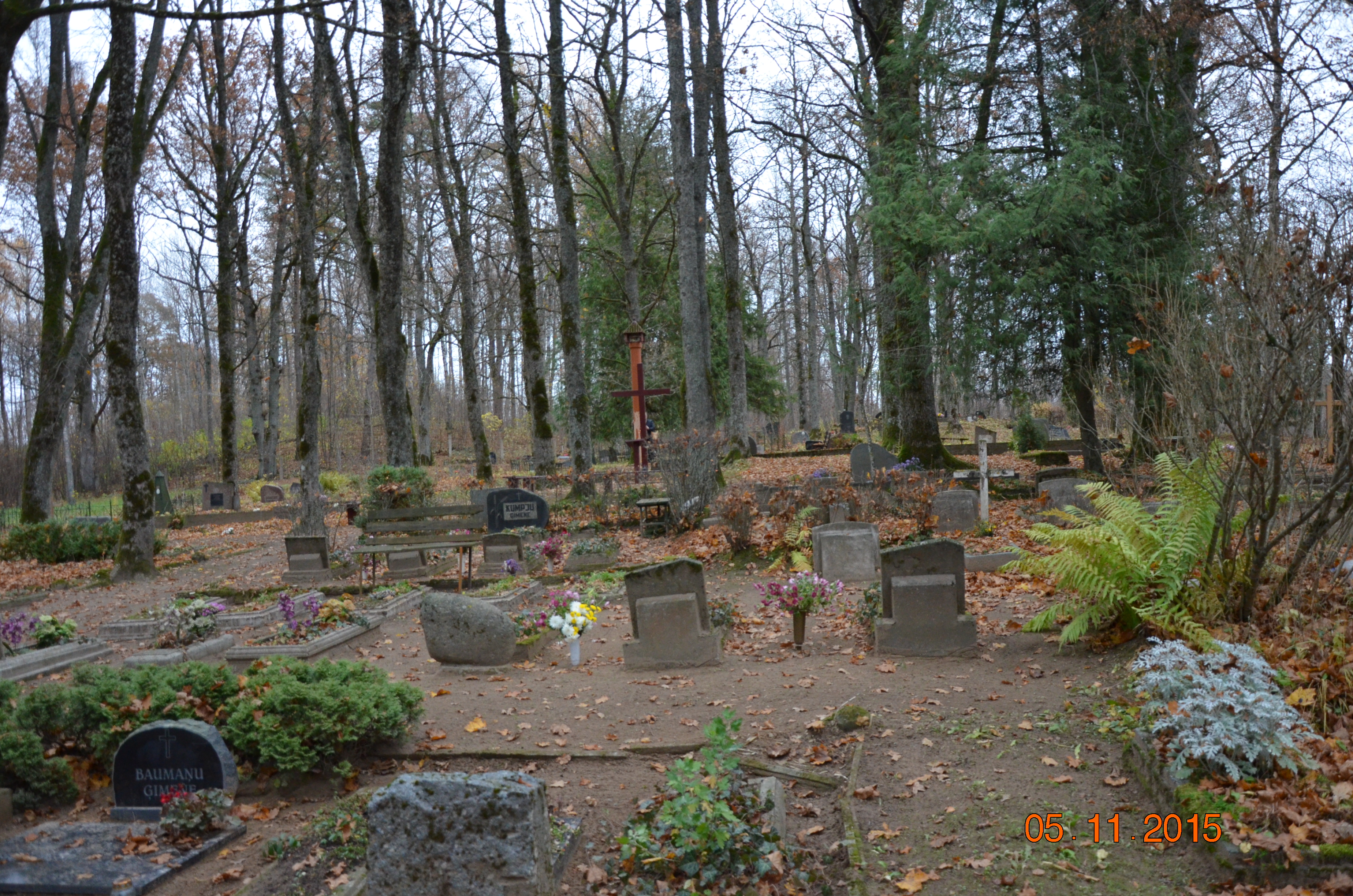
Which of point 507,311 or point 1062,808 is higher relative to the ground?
point 507,311

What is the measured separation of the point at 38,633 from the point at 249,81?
24.1m

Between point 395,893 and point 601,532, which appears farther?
point 601,532

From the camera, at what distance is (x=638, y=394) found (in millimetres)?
21406

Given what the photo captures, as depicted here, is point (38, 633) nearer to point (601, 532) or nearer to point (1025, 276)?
point (601, 532)

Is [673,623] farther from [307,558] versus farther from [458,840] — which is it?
[307,558]

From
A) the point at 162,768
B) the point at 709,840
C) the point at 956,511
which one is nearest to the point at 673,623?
the point at 709,840

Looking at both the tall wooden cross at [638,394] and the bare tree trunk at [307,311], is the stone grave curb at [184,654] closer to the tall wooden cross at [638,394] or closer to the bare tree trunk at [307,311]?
the bare tree trunk at [307,311]

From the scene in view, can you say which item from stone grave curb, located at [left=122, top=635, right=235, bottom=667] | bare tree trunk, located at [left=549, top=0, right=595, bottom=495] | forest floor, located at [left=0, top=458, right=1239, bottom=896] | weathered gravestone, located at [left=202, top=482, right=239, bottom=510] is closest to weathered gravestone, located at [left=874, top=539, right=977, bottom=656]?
forest floor, located at [left=0, top=458, right=1239, bottom=896]

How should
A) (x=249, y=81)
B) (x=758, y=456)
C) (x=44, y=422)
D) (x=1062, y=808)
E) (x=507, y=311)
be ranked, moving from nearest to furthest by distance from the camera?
(x=1062, y=808) → (x=44, y=422) → (x=758, y=456) → (x=249, y=81) → (x=507, y=311)

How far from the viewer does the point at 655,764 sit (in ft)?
18.8

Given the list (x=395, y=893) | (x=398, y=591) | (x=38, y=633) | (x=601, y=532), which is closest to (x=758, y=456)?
(x=601, y=532)

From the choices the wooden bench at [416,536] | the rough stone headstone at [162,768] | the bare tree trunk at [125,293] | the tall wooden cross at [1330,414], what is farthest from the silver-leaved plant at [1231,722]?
the bare tree trunk at [125,293]
